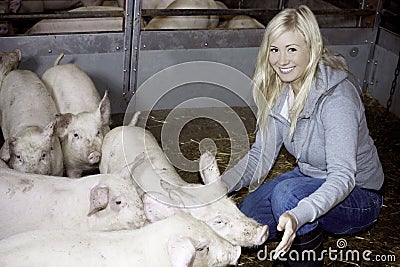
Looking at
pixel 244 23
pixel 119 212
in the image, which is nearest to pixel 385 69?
pixel 244 23

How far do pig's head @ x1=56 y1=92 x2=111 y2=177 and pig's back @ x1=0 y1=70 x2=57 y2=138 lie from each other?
0.47 feet

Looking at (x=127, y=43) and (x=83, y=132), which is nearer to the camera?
(x=83, y=132)

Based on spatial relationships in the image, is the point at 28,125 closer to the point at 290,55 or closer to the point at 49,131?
the point at 49,131

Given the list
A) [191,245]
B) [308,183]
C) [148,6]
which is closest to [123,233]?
[191,245]

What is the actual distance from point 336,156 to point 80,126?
2.02 m

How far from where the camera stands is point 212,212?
3455 millimetres

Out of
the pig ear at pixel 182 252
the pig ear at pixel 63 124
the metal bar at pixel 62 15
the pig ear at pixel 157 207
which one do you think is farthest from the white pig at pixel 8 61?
the pig ear at pixel 182 252

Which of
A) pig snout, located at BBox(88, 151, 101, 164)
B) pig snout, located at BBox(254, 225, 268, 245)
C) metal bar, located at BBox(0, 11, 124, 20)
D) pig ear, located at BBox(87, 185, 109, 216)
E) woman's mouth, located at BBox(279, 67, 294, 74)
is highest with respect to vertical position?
woman's mouth, located at BBox(279, 67, 294, 74)

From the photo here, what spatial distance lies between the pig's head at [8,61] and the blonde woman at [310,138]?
2.21 meters

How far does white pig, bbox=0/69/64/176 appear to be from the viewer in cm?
432

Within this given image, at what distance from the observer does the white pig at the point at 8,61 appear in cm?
520

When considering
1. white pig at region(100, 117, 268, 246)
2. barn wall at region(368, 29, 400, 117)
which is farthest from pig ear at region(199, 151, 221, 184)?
barn wall at region(368, 29, 400, 117)

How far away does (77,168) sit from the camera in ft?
15.9
